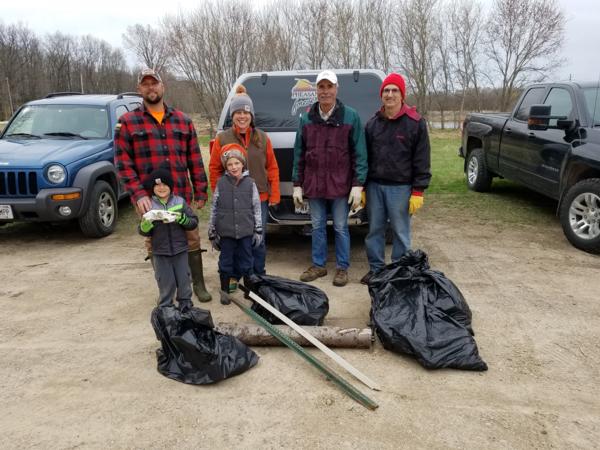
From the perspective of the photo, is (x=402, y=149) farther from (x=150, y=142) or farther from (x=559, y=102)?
(x=559, y=102)

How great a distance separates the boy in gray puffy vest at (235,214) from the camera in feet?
12.8

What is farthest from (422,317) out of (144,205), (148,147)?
(148,147)

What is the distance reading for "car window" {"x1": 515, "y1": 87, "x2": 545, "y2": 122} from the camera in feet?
22.3

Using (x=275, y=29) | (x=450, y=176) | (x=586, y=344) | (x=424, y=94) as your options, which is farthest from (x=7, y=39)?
(x=586, y=344)

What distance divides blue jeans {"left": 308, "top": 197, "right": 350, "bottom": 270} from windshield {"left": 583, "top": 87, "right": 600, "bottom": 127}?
337cm

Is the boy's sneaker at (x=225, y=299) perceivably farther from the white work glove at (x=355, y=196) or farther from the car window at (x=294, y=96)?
the car window at (x=294, y=96)

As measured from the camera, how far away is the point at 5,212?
18.5 feet

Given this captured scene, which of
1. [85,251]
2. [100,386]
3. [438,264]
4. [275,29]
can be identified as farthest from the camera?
[275,29]

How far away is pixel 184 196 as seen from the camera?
396cm

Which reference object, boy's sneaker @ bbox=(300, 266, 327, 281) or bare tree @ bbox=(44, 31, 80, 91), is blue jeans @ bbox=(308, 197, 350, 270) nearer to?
boy's sneaker @ bbox=(300, 266, 327, 281)

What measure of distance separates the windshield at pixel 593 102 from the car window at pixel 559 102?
187mm

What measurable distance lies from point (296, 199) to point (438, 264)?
1752 millimetres

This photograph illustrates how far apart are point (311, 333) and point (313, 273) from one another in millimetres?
1299

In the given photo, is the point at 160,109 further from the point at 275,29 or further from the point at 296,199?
the point at 275,29
